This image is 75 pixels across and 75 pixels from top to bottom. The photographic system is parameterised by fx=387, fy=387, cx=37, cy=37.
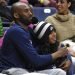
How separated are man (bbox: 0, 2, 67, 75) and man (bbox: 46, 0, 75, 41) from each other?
4.14 feet

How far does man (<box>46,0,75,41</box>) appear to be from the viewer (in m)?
5.18

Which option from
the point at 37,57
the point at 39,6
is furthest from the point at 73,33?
the point at 39,6

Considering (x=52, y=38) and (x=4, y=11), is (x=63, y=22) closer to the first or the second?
(x=52, y=38)

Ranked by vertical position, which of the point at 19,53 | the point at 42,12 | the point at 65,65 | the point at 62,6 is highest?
the point at 19,53

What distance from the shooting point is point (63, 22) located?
17.5ft

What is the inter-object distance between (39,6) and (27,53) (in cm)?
446

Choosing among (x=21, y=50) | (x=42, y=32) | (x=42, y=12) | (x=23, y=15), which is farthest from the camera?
(x=42, y=12)

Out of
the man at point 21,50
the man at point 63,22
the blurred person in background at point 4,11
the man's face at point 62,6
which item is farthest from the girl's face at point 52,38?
the blurred person in background at point 4,11

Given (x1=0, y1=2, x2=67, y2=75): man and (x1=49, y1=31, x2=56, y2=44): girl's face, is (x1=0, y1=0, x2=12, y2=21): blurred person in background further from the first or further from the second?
(x1=0, y1=2, x2=67, y2=75): man

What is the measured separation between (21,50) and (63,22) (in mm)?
1711

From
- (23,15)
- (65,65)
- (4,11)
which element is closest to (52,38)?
(65,65)

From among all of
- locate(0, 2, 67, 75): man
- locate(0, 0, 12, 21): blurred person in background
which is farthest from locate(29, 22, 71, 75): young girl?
locate(0, 0, 12, 21): blurred person in background

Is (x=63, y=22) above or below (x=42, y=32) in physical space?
below

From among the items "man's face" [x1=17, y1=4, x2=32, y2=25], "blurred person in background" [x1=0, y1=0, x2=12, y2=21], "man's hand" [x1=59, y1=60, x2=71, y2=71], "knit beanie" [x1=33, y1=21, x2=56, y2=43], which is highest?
"man's face" [x1=17, y1=4, x2=32, y2=25]
